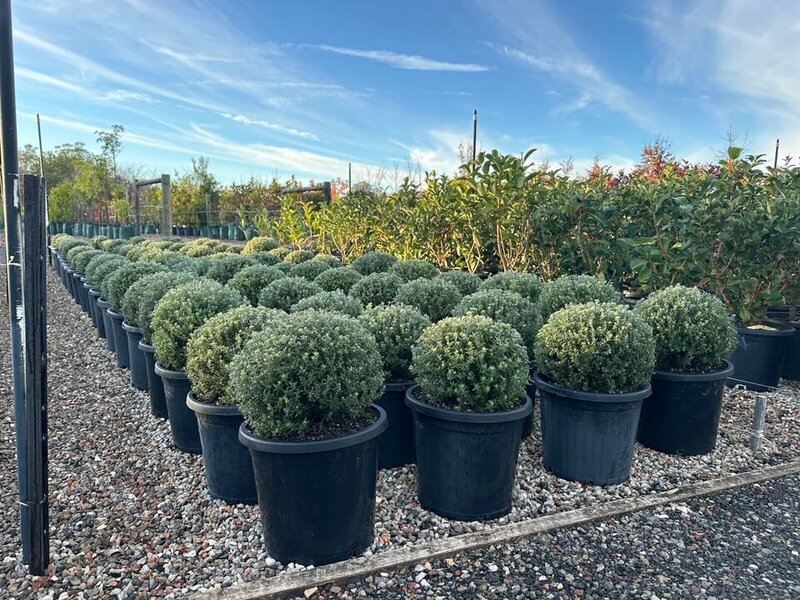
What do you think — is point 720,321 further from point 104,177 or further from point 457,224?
point 104,177

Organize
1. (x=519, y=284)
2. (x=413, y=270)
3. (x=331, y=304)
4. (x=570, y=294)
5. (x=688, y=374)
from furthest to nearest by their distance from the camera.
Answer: (x=413, y=270) < (x=519, y=284) < (x=570, y=294) < (x=331, y=304) < (x=688, y=374)

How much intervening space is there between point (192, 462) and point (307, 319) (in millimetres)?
1422

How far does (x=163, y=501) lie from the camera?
2730 millimetres

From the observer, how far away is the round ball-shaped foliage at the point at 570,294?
378 centimetres

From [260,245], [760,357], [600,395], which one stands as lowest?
[760,357]

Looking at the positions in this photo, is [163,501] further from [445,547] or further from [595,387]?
[595,387]

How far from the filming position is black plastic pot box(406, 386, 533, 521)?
2.45 m

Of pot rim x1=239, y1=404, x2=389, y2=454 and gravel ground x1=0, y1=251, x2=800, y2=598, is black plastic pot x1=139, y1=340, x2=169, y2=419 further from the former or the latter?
pot rim x1=239, y1=404, x2=389, y2=454

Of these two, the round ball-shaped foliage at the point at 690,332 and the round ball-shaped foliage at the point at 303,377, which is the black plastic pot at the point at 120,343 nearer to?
the round ball-shaped foliage at the point at 303,377

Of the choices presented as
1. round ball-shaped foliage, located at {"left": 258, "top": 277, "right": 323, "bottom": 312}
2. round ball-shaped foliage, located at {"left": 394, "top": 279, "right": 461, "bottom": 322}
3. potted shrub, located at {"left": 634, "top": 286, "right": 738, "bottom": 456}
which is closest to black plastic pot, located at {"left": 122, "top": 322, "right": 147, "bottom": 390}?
round ball-shaped foliage, located at {"left": 258, "top": 277, "right": 323, "bottom": 312}

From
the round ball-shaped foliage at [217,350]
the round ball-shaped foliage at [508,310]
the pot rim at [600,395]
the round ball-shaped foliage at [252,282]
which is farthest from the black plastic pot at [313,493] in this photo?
the round ball-shaped foliage at [252,282]

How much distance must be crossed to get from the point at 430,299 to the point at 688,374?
63.6 inches

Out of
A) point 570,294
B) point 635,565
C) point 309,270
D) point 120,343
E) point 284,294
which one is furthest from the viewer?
point 309,270

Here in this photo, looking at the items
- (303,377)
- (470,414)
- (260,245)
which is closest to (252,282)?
(303,377)
